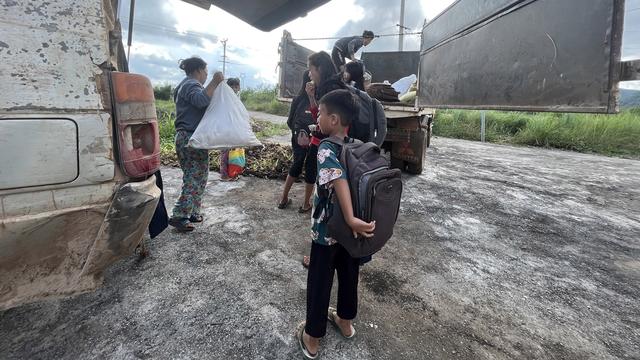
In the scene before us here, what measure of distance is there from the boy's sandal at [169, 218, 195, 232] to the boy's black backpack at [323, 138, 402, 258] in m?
1.78

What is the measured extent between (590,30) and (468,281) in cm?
172

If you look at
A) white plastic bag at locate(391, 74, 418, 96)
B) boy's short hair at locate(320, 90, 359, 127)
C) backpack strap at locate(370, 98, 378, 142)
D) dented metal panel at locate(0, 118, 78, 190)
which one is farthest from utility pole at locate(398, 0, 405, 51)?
dented metal panel at locate(0, 118, 78, 190)

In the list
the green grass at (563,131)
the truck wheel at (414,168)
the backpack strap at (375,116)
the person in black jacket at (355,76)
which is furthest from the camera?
the green grass at (563,131)

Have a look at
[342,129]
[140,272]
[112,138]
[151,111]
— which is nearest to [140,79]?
[151,111]

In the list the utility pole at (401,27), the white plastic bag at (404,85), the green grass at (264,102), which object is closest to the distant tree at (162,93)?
the green grass at (264,102)

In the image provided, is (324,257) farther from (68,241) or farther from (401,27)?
(401,27)

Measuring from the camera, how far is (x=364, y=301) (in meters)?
2.03

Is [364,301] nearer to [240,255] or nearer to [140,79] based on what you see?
[240,255]

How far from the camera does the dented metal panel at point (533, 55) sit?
1.16m

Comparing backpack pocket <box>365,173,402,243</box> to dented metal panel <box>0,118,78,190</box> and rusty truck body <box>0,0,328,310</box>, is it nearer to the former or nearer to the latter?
rusty truck body <box>0,0,328,310</box>

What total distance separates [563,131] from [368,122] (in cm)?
1182

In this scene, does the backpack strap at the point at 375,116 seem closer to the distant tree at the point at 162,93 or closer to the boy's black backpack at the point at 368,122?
the boy's black backpack at the point at 368,122

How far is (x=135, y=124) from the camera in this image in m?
1.37

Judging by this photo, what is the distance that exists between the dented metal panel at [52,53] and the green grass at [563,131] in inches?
510
